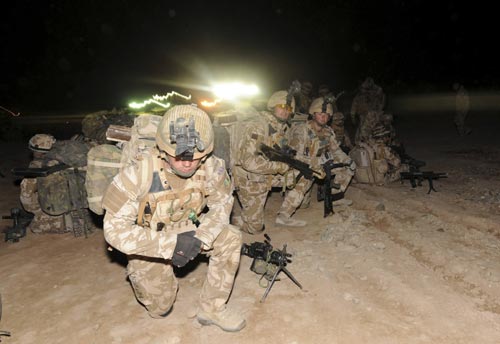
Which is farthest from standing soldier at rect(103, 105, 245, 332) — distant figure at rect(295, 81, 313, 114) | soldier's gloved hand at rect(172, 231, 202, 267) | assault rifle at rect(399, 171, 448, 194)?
distant figure at rect(295, 81, 313, 114)

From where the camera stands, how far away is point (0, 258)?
5.10m

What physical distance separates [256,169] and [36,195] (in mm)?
3481

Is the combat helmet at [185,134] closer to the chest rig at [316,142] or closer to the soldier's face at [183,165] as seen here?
the soldier's face at [183,165]

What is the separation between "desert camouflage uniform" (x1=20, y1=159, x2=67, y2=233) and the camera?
221 inches

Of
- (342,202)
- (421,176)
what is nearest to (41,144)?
(342,202)

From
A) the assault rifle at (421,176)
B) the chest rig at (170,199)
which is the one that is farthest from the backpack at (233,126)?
the assault rifle at (421,176)

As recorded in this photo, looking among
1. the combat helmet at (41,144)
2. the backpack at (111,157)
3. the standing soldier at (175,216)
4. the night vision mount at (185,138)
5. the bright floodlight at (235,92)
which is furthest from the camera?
the bright floodlight at (235,92)

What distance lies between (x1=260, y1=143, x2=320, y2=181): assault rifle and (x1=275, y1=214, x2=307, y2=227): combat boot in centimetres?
73

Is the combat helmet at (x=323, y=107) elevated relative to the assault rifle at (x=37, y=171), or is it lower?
elevated

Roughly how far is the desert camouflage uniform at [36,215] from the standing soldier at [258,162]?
294cm

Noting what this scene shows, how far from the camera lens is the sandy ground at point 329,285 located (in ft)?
11.0

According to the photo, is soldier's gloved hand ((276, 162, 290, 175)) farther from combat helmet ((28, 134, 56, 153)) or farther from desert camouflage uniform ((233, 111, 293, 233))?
combat helmet ((28, 134, 56, 153))

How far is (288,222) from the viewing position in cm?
585

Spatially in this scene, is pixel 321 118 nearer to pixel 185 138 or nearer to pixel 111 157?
pixel 111 157
